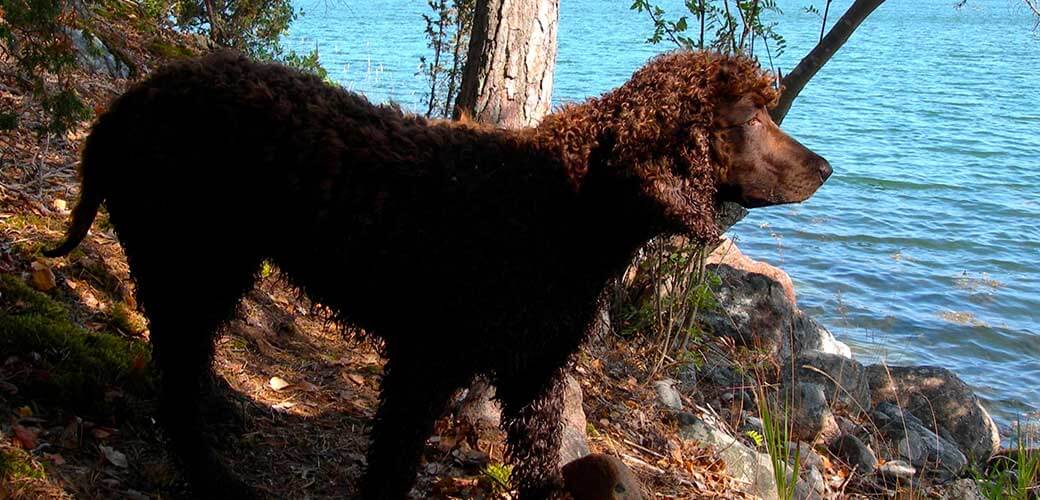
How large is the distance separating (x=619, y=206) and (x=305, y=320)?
9.37ft

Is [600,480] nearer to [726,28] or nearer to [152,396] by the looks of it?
[152,396]

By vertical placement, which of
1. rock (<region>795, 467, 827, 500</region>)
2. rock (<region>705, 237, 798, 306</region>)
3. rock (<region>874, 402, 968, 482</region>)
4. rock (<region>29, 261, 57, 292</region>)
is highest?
rock (<region>705, 237, 798, 306</region>)

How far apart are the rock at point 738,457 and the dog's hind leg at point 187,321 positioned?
8.30 feet

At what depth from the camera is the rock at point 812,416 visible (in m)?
6.04

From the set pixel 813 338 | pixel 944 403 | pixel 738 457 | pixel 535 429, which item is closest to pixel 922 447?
pixel 944 403

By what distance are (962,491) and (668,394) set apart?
6.18 feet

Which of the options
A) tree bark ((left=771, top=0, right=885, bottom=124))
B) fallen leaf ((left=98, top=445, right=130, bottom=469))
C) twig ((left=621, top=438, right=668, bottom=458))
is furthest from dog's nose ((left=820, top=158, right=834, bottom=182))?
fallen leaf ((left=98, top=445, right=130, bottom=469))

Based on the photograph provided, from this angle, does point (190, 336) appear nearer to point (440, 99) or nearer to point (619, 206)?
point (619, 206)

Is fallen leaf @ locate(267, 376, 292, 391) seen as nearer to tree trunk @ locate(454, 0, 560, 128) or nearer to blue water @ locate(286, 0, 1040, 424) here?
tree trunk @ locate(454, 0, 560, 128)

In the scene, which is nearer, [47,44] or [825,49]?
[47,44]

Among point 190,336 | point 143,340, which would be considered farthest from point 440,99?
point 190,336

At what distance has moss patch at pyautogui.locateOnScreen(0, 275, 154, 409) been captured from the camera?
383 centimetres

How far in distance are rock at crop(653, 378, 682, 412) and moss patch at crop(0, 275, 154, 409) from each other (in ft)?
9.89

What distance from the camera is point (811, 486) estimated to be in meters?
5.11
